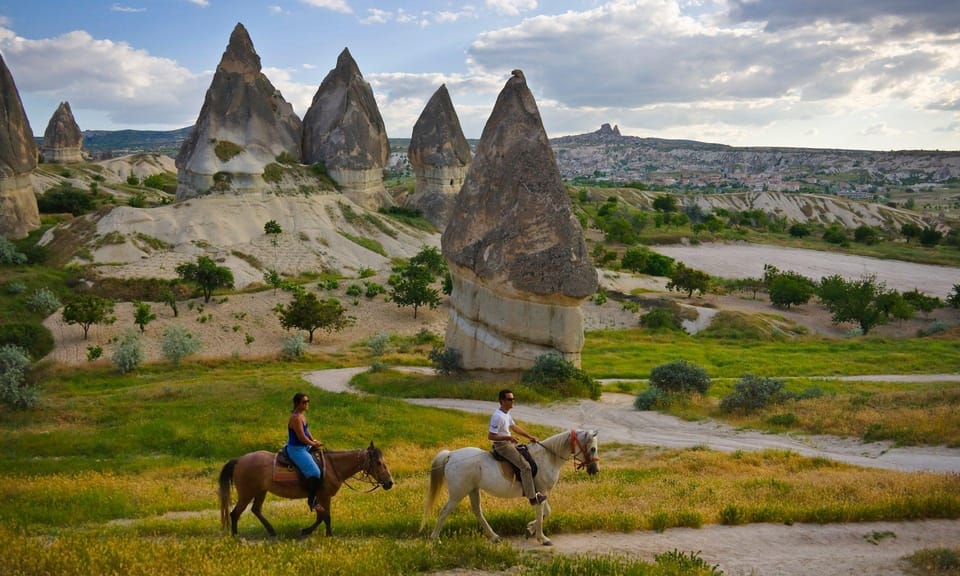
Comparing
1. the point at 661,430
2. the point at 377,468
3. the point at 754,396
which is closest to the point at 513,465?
the point at 377,468

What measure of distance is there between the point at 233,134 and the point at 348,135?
34.1 feet

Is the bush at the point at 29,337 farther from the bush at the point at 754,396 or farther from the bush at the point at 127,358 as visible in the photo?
the bush at the point at 754,396

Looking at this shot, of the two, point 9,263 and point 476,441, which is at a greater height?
point 9,263

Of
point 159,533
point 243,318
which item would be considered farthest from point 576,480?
point 243,318

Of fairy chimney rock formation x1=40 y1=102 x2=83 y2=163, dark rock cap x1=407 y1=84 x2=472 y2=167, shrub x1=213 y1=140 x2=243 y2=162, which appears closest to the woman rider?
Answer: shrub x1=213 y1=140 x2=243 y2=162

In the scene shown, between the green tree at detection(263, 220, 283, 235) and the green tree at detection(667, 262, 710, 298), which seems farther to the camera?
the green tree at detection(263, 220, 283, 235)

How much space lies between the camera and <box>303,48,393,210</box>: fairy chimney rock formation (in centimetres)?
6206

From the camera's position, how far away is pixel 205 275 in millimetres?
37562

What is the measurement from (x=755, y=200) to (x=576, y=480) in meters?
121

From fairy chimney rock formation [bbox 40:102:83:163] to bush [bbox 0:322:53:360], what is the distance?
71783 millimetres

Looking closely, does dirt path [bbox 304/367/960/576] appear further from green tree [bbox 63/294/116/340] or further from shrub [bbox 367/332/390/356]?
green tree [bbox 63/294/116/340]

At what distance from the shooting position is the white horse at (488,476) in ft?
29.0

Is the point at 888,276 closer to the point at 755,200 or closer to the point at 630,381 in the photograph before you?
the point at 630,381

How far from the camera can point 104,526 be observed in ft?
32.3
